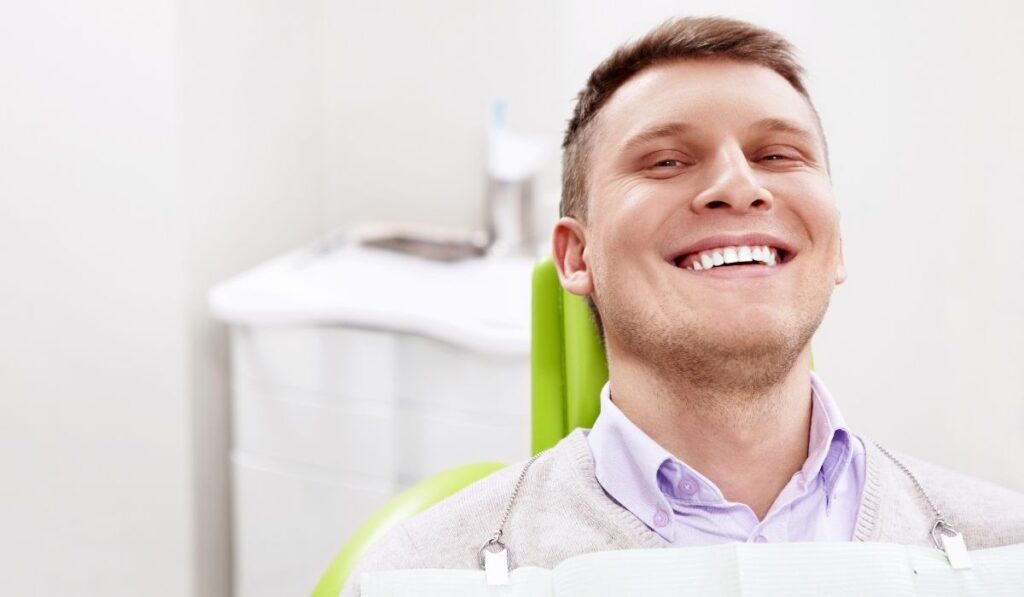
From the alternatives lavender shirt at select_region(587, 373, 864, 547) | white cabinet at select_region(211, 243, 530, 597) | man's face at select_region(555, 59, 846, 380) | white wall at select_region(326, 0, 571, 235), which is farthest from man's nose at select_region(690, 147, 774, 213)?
white wall at select_region(326, 0, 571, 235)

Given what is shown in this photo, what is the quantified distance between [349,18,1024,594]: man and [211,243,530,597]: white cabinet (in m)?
0.69

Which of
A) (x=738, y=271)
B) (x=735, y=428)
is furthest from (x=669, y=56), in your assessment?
→ (x=735, y=428)

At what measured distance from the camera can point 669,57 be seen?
1.07m

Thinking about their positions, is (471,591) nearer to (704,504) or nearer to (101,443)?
(704,504)

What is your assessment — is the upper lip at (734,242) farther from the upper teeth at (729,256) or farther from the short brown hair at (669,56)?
the short brown hair at (669,56)

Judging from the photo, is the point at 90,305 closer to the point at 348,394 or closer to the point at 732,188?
the point at 348,394

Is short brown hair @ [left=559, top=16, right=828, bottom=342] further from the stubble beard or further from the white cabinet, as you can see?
the white cabinet

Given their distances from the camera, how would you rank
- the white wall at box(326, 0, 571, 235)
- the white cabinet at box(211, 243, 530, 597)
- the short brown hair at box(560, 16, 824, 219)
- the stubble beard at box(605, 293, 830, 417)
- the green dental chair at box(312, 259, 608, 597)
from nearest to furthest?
1. the stubble beard at box(605, 293, 830, 417)
2. the short brown hair at box(560, 16, 824, 219)
3. the green dental chair at box(312, 259, 608, 597)
4. the white cabinet at box(211, 243, 530, 597)
5. the white wall at box(326, 0, 571, 235)

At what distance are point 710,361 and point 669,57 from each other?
306 millimetres

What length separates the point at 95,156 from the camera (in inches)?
76.8

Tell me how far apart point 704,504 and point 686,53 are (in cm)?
43

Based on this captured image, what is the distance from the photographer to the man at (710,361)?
3.21 feet

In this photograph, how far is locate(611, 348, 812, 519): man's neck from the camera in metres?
1.01

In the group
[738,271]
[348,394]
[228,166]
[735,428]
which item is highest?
[228,166]
